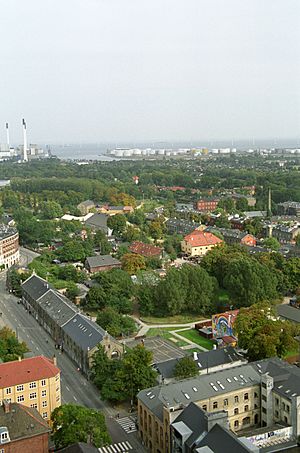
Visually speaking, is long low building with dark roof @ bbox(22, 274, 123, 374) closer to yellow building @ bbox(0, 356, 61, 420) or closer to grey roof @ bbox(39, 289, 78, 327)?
grey roof @ bbox(39, 289, 78, 327)

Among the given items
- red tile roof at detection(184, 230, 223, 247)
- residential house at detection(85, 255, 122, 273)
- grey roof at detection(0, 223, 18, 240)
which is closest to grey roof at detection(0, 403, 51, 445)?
residential house at detection(85, 255, 122, 273)

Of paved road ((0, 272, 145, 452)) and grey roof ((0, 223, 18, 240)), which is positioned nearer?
paved road ((0, 272, 145, 452))

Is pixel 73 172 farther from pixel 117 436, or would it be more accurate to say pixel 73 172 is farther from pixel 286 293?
pixel 117 436

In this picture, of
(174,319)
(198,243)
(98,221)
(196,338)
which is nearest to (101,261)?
(198,243)

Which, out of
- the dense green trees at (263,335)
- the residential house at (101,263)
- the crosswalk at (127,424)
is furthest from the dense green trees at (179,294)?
the crosswalk at (127,424)

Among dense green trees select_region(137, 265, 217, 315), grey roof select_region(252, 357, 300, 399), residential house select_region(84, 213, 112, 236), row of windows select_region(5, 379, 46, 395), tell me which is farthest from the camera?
residential house select_region(84, 213, 112, 236)

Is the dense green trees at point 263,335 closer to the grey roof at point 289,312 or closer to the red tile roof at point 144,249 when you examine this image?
the grey roof at point 289,312
